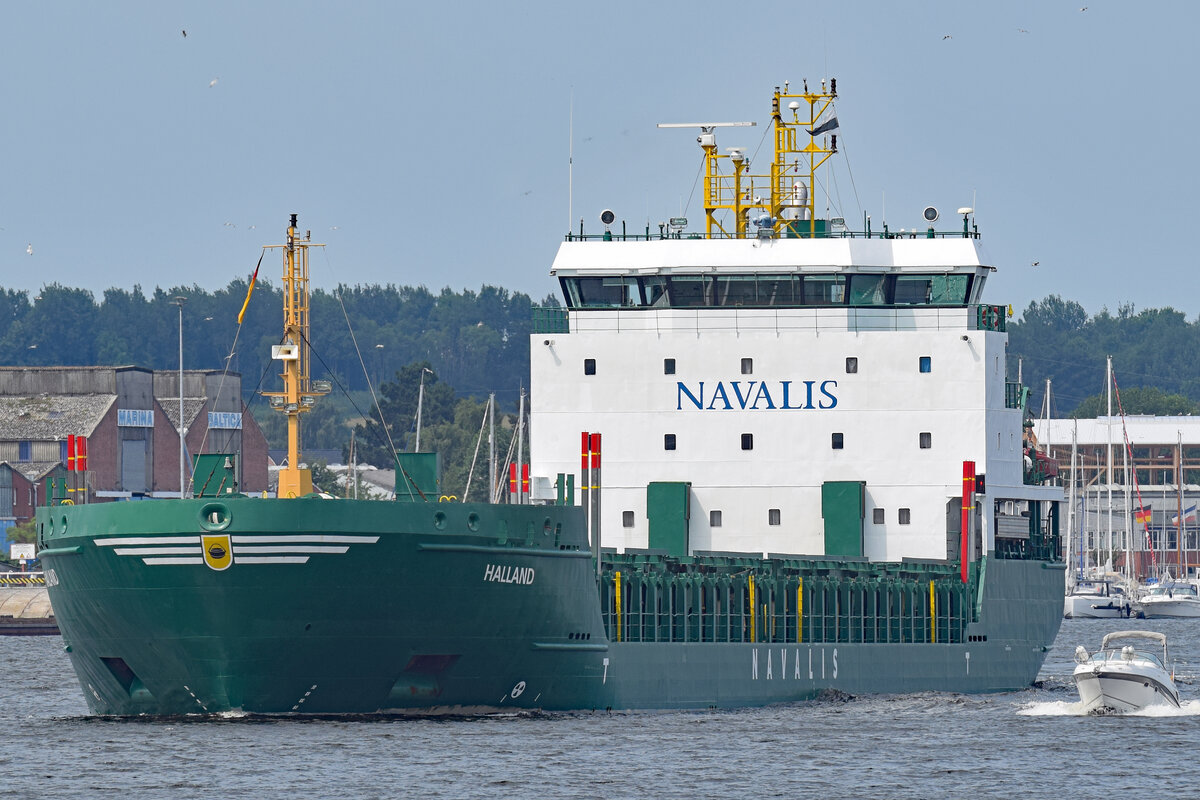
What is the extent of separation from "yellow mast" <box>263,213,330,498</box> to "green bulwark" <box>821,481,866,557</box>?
42.6 ft

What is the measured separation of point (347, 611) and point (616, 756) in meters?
4.78

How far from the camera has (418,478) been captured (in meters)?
37.5

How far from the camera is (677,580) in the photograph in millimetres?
41625

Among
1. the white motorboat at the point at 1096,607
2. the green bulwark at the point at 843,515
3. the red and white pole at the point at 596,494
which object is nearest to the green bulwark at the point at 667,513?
the green bulwark at the point at 843,515

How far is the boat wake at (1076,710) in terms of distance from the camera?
43.1 m

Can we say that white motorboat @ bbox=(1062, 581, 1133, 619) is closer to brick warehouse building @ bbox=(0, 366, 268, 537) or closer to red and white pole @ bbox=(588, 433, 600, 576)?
brick warehouse building @ bbox=(0, 366, 268, 537)

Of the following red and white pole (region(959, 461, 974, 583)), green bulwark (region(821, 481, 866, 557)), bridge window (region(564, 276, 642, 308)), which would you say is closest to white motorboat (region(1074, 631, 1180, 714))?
red and white pole (region(959, 461, 974, 583))

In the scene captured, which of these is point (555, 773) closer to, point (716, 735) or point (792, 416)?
point (716, 735)

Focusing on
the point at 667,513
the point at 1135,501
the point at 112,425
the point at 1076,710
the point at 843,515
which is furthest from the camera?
the point at 1135,501

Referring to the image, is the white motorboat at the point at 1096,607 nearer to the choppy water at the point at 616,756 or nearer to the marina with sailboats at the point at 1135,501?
the marina with sailboats at the point at 1135,501

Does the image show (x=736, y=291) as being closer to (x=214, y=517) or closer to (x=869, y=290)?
(x=869, y=290)

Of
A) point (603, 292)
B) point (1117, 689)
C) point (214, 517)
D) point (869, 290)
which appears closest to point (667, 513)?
point (603, 292)

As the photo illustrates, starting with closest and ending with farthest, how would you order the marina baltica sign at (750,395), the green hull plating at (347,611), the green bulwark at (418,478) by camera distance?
the green hull plating at (347,611)
the green bulwark at (418,478)
the marina baltica sign at (750,395)

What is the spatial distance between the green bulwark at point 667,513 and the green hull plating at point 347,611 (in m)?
4.18
